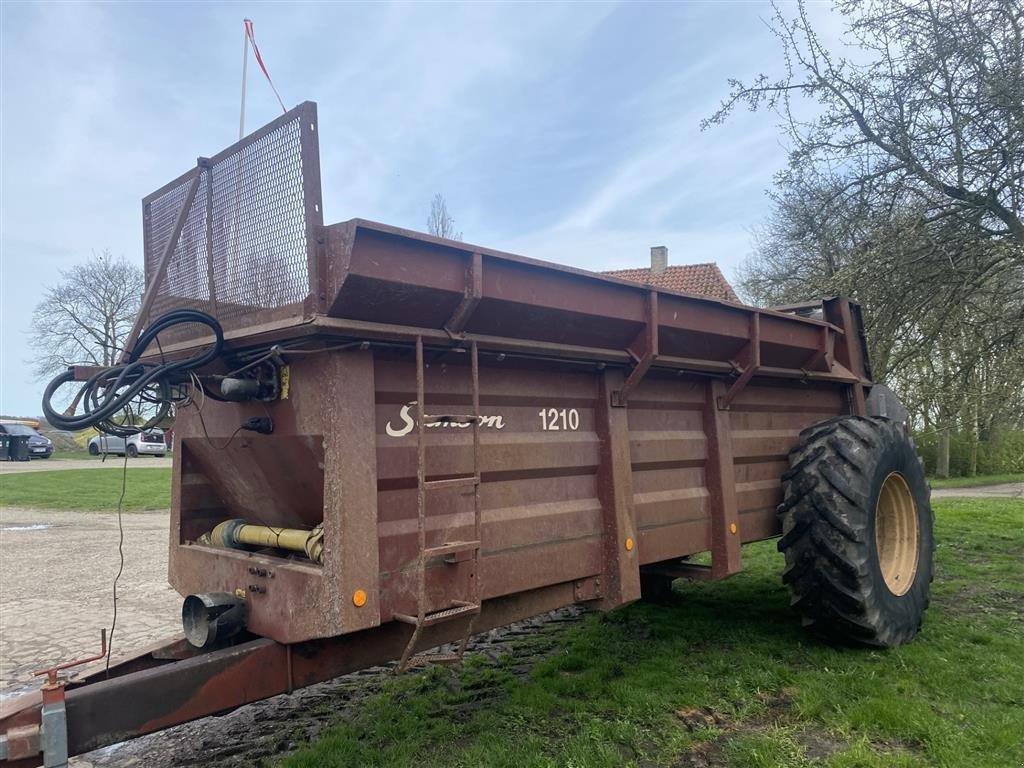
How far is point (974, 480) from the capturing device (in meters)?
20.2

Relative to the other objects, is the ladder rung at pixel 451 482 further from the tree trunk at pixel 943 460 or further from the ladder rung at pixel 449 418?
the tree trunk at pixel 943 460

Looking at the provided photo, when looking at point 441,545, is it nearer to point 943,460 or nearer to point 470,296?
point 470,296

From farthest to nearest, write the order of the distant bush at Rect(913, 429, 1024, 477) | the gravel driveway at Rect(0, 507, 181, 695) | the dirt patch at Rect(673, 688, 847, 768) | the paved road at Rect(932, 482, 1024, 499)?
the distant bush at Rect(913, 429, 1024, 477) < the paved road at Rect(932, 482, 1024, 499) < the gravel driveway at Rect(0, 507, 181, 695) < the dirt patch at Rect(673, 688, 847, 768)

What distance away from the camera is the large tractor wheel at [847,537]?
424 centimetres

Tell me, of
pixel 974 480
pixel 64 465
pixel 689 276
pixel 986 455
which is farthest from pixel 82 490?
pixel 986 455

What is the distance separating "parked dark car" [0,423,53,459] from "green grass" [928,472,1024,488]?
1306 inches

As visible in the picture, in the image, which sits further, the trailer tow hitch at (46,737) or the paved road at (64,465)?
the paved road at (64,465)

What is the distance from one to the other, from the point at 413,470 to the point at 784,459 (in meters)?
3.10

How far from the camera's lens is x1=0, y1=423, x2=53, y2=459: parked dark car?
101 ft

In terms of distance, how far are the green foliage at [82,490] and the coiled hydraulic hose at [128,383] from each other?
40.9 feet

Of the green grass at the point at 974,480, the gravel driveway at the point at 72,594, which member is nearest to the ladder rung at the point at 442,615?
the gravel driveway at the point at 72,594

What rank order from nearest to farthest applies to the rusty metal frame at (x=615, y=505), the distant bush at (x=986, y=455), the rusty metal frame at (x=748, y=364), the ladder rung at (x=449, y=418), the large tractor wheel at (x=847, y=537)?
the ladder rung at (x=449, y=418), the rusty metal frame at (x=615, y=505), the large tractor wheel at (x=847, y=537), the rusty metal frame at (x=748, y=364), the distant bush at (x=986, y=455)

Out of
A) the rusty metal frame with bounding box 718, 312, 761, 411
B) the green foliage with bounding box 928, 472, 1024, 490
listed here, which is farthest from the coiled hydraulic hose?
the green foliage with bounding box 928, 472, 1024, 490

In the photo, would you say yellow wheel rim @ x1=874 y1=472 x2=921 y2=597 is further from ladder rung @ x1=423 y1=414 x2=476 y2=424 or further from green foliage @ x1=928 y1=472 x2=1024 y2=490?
green foliage @ x1=928 y1=472 x2=1024 y2=490
